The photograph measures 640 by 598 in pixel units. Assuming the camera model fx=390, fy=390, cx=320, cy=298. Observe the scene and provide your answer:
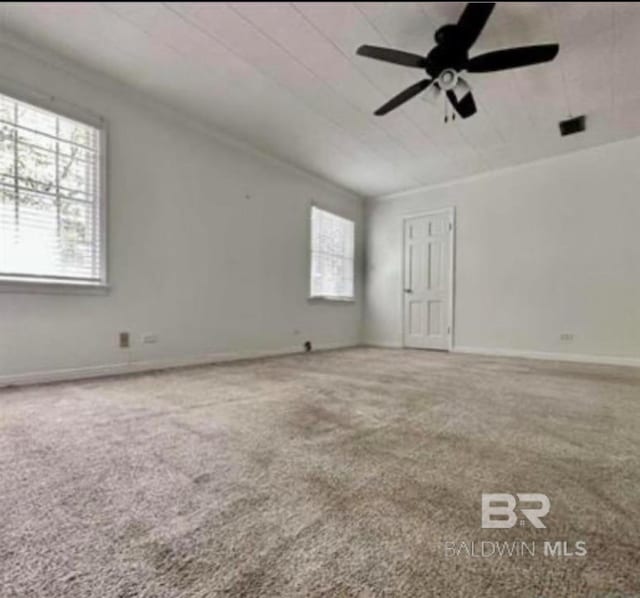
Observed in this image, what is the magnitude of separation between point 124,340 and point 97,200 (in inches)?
46.4

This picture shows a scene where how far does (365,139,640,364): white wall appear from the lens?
4238 millimetres

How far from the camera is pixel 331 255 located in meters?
5.83

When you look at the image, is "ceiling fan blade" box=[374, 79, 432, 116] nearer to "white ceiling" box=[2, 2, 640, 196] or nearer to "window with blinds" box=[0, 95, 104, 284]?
"white ceiling" box=[2, 2, 640, 196]

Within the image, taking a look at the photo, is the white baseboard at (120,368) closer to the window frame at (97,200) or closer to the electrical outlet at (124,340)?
the electrical outlet at (124,340)

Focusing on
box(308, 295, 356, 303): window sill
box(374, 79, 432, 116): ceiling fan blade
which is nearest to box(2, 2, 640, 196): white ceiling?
box(374, 79, 432, 116): ceiling fan blade

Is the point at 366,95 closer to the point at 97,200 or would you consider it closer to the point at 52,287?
the point at 97,200

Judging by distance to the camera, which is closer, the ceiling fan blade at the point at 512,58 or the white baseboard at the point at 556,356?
the ceiling fan blade at the point at 512,58

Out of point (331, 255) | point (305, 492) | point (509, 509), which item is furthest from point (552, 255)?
point (305, 492)

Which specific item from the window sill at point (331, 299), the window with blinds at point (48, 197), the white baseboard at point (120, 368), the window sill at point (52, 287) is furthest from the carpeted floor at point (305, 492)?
the window sill at point (331, 299)

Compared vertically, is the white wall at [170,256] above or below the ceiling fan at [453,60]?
below

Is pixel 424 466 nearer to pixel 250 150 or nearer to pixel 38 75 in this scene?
pixel 38 75

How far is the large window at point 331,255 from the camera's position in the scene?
553 centimetres

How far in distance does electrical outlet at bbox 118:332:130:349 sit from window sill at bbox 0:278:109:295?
0.38 meters

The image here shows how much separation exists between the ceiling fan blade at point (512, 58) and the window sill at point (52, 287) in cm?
315
